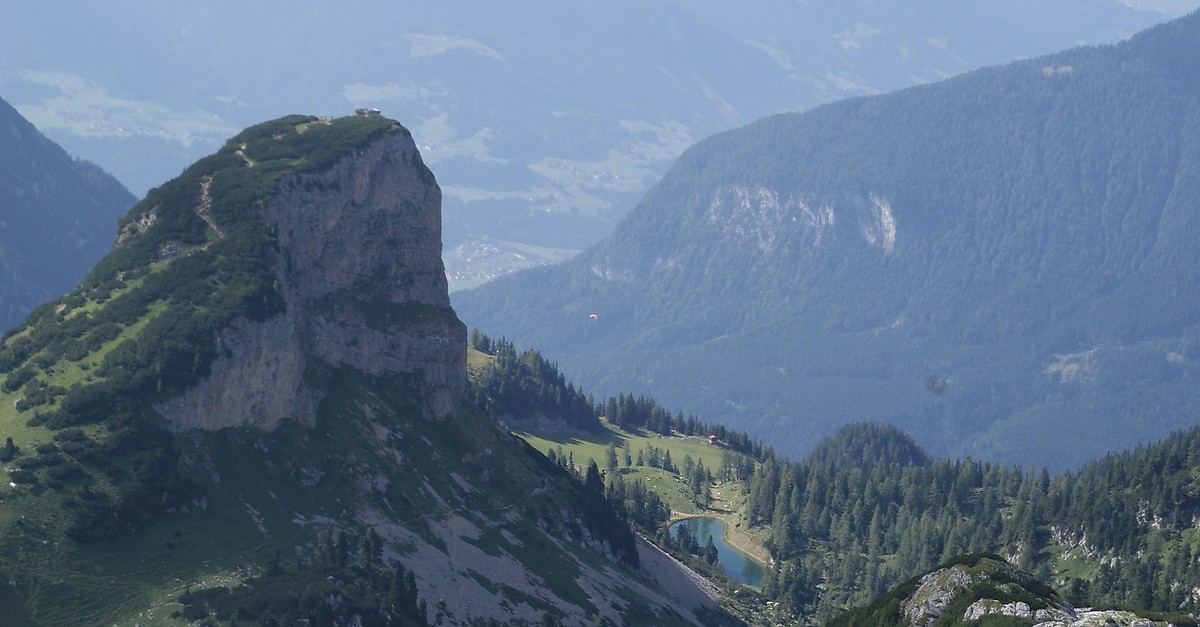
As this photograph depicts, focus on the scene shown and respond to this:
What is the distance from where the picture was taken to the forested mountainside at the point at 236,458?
498 feet

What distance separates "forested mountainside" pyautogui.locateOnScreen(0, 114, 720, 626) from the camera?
151875 mm

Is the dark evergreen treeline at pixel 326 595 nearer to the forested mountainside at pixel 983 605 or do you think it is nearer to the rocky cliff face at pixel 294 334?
the rocky cliff face at pixel 294 334

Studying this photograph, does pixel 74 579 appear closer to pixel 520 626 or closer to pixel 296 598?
pixel 296 598

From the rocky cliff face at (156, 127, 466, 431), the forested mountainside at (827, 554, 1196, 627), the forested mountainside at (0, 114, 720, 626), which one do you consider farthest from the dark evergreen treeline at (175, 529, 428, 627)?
the forested mountainside at (827, 554, 1196, 627)

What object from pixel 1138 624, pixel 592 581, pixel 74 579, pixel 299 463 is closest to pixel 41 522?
pixel 74 579

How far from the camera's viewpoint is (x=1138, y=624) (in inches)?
4786

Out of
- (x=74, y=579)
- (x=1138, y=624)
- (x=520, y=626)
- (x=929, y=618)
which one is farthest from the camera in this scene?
(x=520, y=626)

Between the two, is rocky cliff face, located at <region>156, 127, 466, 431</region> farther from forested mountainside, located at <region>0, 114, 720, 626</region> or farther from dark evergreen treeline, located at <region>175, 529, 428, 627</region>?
dark evergreen treeline, located at <region>175, 529, 428, 627</region>

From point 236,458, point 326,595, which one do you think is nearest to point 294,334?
point 236,458

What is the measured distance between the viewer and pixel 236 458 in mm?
172750

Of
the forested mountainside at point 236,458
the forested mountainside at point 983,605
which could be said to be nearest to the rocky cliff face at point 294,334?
the forested mountainside at point 236,458

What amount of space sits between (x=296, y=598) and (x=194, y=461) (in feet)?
72.2

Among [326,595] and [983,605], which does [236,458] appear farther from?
[983,605]

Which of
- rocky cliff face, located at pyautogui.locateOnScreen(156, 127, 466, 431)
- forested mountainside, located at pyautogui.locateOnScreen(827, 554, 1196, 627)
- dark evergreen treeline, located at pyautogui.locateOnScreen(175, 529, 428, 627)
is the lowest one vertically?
Answer: dark evergreen treeline, located at pyautogui.locateOnScreen(175, 529, 428, 627)
